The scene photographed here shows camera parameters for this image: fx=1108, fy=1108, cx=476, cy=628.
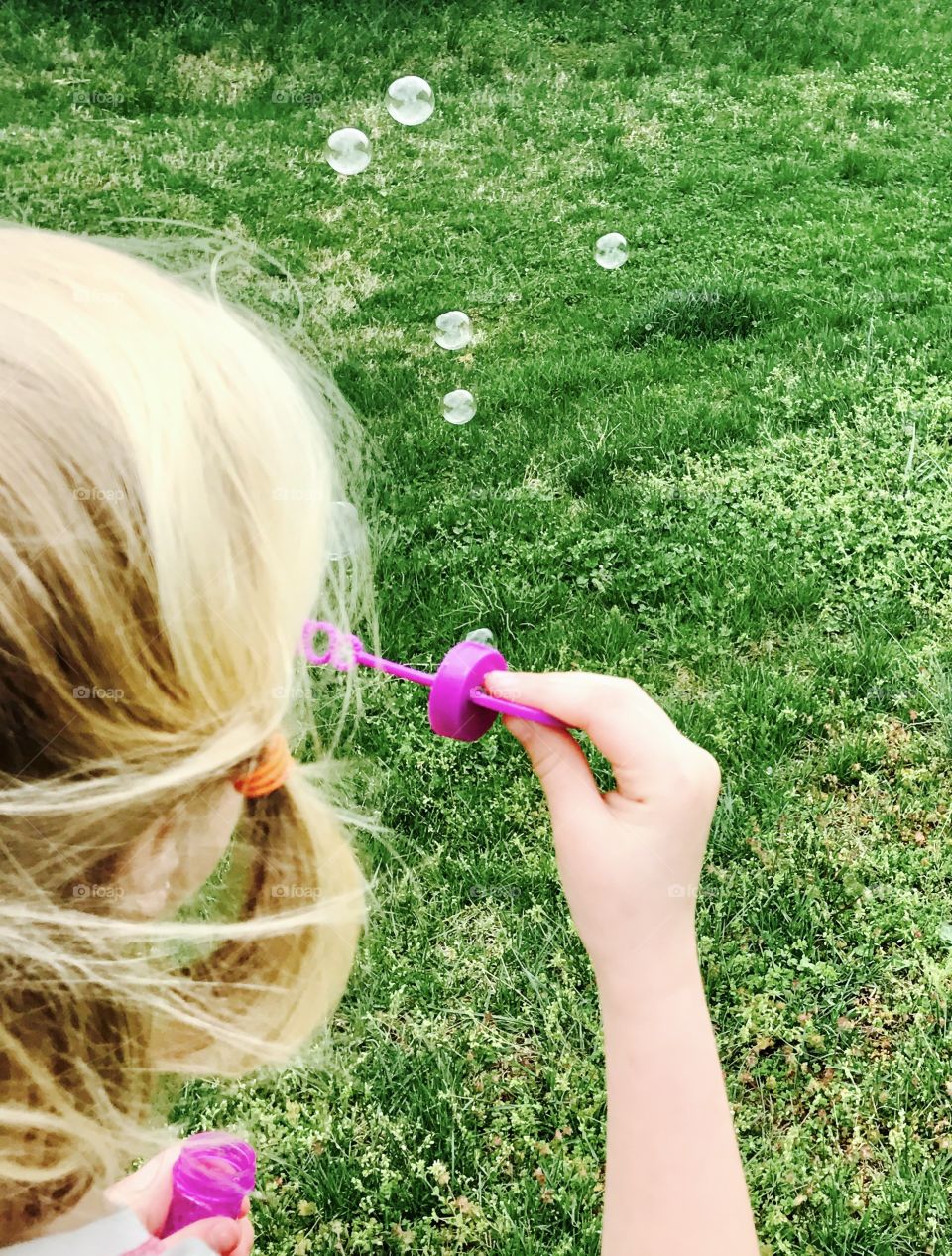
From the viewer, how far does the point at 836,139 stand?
747 centimetres

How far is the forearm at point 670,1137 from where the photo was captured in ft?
4.17

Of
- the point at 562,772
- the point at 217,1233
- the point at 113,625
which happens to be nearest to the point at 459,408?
the point at 562,772

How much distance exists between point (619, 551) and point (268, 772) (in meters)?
2.64

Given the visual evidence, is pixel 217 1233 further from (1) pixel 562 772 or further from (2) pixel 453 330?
(2) pixel 453 330

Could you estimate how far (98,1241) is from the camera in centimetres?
131

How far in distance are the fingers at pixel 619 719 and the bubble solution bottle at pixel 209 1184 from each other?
0.98 m

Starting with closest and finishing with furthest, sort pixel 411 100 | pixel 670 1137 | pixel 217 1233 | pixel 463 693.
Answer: pixel 670 1137 < pixel 463 693 < pixel 217 1233 < pixel 411 100

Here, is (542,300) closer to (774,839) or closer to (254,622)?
(774,839)

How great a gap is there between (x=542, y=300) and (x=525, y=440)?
5.03ft

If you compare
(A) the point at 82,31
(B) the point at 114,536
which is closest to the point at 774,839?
(B) the point at 114,536

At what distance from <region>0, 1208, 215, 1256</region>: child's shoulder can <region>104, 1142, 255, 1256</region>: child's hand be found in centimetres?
34

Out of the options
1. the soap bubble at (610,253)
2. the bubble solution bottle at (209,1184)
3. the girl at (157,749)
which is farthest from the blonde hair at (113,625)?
the soap bubble at (610,253)

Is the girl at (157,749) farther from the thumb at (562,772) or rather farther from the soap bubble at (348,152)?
the soap bubble at (348,152)

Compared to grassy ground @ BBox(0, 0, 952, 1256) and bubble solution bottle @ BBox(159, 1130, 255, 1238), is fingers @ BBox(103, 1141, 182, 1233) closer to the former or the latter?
bubble solution bottle @ BBox(159, 1130, 255, 1238)
